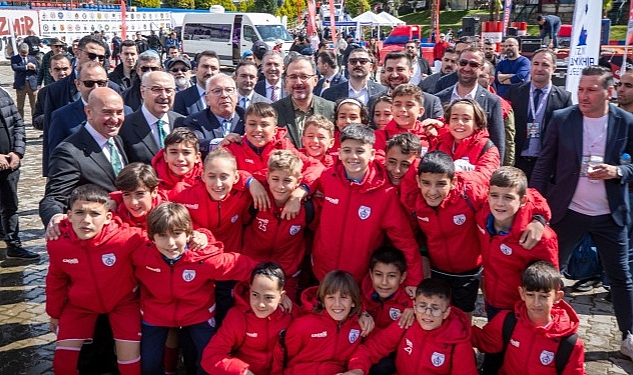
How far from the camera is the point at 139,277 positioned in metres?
4.25

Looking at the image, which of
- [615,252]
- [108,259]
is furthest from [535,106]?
[108,259]

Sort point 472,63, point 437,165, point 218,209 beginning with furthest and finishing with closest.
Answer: point 472,63
point 218,209
point 437,165

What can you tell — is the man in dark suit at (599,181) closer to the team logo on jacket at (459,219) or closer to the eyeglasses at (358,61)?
the team logo on jacket at (459,219)

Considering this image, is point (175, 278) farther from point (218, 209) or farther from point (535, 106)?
point (535, 106)

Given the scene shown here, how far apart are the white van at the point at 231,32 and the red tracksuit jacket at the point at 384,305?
85.8 ft

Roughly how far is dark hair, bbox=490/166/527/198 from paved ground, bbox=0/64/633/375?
1.76 meters

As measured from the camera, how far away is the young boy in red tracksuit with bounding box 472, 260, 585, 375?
154 inches

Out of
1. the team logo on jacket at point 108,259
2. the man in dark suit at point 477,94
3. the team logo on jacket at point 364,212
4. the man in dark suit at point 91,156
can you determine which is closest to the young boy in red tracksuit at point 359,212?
the team logo on jacket at point 364,212

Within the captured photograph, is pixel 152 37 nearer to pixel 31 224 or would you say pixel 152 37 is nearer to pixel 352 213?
pixel 31 224

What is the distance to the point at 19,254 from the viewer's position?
23.2 feet

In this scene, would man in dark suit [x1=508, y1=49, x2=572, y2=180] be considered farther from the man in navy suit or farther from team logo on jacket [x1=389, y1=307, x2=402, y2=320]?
the man in navy suit

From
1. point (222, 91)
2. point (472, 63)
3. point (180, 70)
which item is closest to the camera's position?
point (222, 91)

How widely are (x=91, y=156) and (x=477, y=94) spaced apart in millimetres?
3773

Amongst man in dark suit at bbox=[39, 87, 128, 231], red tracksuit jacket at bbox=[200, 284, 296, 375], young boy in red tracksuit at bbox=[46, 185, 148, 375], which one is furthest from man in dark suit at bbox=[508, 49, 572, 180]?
young boy in red tracksuit at bbox=[46, 185, 148, 375]
